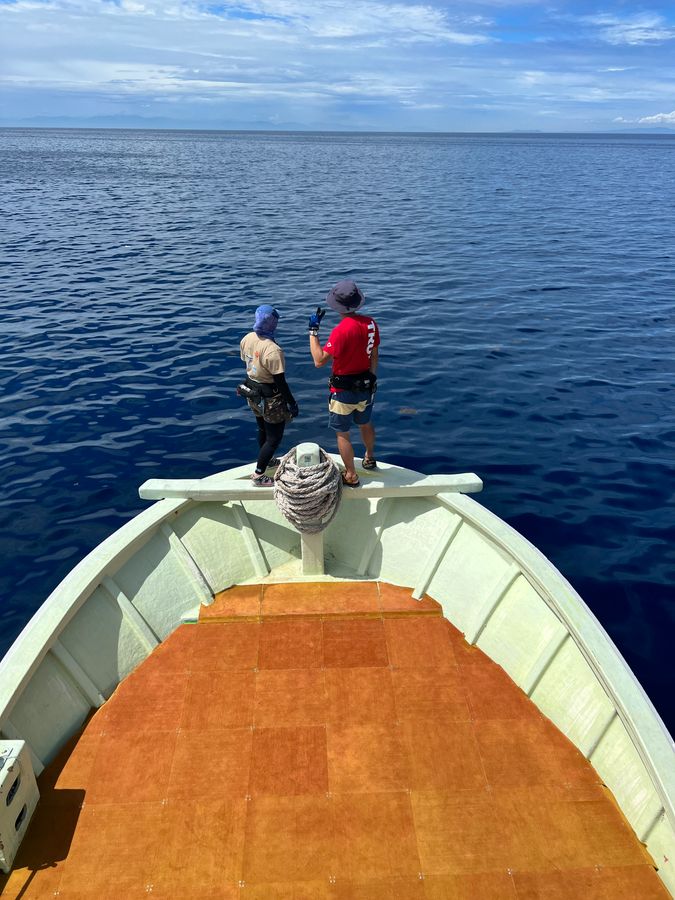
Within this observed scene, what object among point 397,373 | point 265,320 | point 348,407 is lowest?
point 397,373

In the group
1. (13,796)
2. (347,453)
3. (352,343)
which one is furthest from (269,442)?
(13,796)

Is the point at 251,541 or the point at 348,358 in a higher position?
the point at 348,358

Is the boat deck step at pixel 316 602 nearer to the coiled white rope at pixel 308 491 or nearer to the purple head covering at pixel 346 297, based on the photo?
the coiled white rope at pixel 308 491

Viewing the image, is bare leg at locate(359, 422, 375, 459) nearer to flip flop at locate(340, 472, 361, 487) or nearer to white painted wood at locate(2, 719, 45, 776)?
flip flop at locate(340, 472, 361, 487)

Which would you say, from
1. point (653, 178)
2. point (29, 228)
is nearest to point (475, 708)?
point (29, 228)

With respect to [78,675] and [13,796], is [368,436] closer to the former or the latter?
[78,675]

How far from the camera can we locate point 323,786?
447 centimetres

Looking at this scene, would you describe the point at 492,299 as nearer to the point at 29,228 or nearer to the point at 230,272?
the point at 230,272

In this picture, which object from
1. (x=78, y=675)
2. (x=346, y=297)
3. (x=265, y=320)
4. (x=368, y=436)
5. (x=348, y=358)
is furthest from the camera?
(x=368, y=436)

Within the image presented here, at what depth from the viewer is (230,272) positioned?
24.6 meters

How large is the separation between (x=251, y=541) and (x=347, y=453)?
5.20 feet

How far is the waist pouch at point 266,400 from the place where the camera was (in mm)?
6203

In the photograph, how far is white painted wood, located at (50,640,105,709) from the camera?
5.08 metres

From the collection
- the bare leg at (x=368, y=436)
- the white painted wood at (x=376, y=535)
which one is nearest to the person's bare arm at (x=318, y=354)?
the bare leg at (x=368, y=436)
